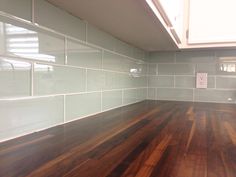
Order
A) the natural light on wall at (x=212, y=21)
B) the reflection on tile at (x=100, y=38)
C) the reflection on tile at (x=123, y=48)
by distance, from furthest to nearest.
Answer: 1. the natural light on wall at (x=212, y=21)
2. the reflection on tile at (x=123, y=48)
3. the reflection on tile at (x=100, y=38)

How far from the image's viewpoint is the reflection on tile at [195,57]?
1.58 meters

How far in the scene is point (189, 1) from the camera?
52.7 inches

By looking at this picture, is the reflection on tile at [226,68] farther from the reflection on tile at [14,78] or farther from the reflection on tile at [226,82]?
the reflection on tile at [14,78]

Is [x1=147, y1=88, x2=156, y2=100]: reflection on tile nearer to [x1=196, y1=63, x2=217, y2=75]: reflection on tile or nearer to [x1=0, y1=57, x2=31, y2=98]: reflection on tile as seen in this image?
[x1=196, y1=63, x2=217, y2=75]: reflection on tile

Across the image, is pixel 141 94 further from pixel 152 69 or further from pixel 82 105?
pixel 82 105

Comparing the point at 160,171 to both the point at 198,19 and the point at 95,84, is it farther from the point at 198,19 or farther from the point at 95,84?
the point at 198,19

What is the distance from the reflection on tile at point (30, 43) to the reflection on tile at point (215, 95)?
3.97ft

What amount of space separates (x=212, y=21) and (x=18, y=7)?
3.73ft

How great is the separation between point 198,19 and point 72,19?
886 millimetres

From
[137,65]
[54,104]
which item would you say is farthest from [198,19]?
[54,104]

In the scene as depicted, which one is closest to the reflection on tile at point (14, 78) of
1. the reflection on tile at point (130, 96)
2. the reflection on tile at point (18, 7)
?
the reflection on tile at point (18, 7)

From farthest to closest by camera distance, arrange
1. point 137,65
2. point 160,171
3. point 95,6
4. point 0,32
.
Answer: point 137,65, point 95,6, point 0,32, point 160,171

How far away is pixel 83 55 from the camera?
0.84 m

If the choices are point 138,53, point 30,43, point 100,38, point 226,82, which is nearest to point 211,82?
point 226,82
